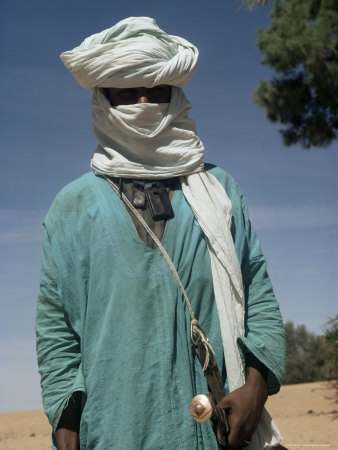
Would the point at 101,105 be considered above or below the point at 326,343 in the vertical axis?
above

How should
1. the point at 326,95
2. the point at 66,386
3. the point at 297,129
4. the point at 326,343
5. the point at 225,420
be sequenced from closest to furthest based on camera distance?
the point at 225,420
the point at 66,386
the point at 326,343
the point at 326,95
the point at 297,129

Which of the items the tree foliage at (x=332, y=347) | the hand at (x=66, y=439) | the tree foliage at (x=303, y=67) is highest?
the tree foliage at (x=303, y=67)

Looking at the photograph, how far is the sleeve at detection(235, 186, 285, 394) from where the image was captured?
8.96 ft

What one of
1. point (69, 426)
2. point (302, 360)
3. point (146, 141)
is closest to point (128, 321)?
point (69, 426)

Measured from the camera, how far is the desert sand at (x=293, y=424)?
11633mm

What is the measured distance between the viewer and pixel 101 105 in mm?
3021

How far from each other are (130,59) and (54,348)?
121 cm

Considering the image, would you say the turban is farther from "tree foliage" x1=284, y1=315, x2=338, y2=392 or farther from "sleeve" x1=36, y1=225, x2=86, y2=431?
"tree foliage" x1=284, y1=315, x2=338, y2=392

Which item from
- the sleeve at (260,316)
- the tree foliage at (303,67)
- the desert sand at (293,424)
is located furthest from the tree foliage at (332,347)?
the sleeve at (260,316)

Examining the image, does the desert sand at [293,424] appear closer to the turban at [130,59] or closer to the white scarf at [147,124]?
the white scarf at [147,124]

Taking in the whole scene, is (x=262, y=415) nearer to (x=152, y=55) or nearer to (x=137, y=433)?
(x=137, y=433)

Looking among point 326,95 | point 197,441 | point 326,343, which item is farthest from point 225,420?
point 326,95

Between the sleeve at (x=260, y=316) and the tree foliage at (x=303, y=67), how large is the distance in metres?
11.5

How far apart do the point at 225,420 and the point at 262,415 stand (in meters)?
0.26
